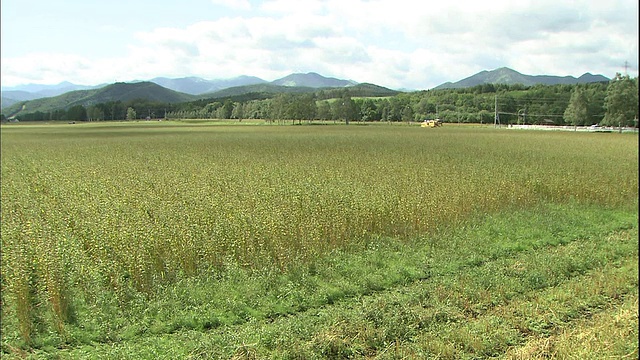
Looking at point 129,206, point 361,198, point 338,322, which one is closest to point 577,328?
point 338,322

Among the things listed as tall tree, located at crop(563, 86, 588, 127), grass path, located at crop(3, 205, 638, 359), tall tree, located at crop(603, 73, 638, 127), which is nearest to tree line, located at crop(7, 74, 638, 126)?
tall tree, located at crop(563, 86, 588, 127)

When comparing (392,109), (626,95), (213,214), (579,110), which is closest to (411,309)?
(626,95)

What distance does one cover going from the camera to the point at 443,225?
12.9 metres

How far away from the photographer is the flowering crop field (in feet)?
27.4

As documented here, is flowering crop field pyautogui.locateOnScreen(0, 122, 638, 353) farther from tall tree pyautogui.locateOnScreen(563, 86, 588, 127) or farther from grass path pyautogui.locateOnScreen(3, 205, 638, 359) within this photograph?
tall tree pyautogui.locateOnScreen(563, 86, 588, 127)

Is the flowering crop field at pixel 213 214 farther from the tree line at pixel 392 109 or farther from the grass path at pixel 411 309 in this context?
the tree line at pixel 392 109

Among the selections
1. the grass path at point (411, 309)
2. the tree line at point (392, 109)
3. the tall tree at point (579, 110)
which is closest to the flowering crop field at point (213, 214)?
the grass path at point (411, 309)

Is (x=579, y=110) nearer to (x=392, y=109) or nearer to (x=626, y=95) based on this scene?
(x=626, y=95)

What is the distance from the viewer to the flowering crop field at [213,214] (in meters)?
8.34

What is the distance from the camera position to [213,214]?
1312cm

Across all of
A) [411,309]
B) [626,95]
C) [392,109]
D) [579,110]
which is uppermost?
[392,109]

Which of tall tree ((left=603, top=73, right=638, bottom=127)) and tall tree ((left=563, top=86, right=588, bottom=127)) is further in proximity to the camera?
tall tree ((left=563, top=86, right=588, bottom=127))

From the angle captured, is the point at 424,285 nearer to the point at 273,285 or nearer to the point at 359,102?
the point at 273,285

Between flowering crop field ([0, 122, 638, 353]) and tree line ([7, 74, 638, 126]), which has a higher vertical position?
tree line ([7, 74, 638, 126])
